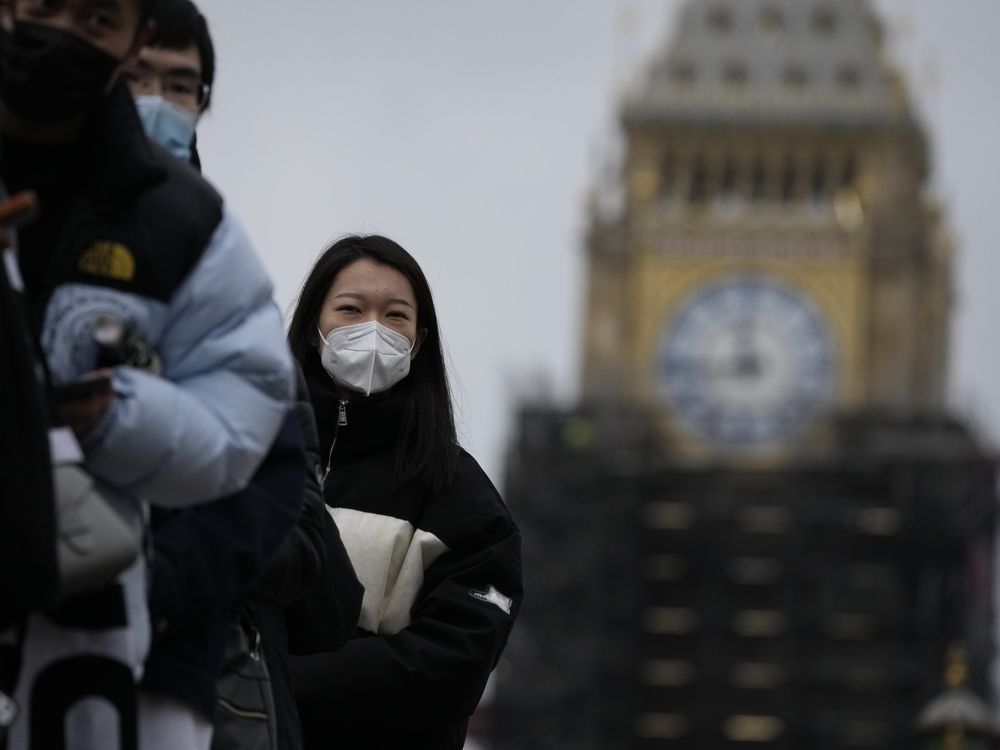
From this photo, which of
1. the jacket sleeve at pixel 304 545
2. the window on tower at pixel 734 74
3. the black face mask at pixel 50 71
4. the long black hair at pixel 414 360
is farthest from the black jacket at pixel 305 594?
the window on tower at pixel 734 74

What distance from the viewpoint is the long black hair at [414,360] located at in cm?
798

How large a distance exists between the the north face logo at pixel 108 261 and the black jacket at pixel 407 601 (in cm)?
179

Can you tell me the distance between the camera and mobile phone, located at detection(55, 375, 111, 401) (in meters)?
5.94

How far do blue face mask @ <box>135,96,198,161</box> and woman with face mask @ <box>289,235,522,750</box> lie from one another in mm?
1134

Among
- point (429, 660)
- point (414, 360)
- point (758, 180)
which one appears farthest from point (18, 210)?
point (758, 180)

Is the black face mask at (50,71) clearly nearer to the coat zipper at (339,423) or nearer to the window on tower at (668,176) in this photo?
the coat zipper at (339,423)

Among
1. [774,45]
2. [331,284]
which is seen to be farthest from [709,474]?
[331,284]

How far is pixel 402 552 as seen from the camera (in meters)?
7.95

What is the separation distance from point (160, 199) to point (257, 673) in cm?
100

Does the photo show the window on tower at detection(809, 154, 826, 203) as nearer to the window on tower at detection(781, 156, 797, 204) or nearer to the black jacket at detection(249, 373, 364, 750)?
the window on tower at detection(781, 156, 797, 204)

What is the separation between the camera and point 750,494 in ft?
252

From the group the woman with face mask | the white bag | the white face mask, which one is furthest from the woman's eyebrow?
the white bag

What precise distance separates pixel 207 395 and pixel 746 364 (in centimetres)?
6779

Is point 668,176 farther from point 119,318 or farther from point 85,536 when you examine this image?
point 85,536
